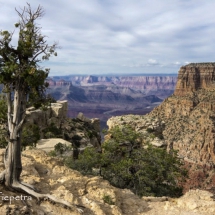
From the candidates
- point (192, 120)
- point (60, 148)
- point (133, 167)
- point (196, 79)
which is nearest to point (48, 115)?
point (60, 148)

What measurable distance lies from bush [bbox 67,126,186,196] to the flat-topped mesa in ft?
503

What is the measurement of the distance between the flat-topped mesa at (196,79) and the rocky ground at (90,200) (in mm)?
162493

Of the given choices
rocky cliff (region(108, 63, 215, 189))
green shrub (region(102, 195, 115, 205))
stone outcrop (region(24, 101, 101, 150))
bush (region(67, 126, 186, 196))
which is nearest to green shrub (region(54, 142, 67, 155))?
bush (region(67, 126, 186, 196))

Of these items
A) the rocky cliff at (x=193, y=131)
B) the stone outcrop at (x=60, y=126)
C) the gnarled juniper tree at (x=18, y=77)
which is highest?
the gnarled juniper tree at (x=18, y=77)

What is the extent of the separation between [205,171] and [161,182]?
94.8 m

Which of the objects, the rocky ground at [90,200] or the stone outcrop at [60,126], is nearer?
the rocky ground at [90,200]

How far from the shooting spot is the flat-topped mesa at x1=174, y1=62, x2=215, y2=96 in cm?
17250

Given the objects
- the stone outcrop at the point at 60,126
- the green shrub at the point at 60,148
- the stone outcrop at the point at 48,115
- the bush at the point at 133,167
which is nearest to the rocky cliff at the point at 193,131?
the stone outcrop at the point at 60,126

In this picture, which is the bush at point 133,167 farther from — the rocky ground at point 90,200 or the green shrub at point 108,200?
the green shrub at point 108,200

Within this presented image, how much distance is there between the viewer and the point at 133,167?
23391mm

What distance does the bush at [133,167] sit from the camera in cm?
2200

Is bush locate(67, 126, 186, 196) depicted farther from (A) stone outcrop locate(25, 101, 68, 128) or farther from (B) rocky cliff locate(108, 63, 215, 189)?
(B) rocky cliff locate(108, 63, 215, 189)

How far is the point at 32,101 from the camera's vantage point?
1509 cm

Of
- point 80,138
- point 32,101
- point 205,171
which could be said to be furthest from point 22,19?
point 205,171
